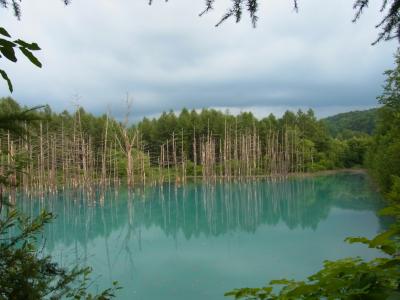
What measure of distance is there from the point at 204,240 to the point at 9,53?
1300 centimetres

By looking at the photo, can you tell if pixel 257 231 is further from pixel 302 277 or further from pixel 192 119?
pixel 192 119

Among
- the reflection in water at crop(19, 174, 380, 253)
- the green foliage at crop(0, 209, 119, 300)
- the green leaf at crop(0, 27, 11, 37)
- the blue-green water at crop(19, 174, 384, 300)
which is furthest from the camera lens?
the reflection in water at crop(19, 174, 380, 253)

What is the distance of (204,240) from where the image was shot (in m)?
13.4

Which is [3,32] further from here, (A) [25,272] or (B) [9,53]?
(A) [25,272]

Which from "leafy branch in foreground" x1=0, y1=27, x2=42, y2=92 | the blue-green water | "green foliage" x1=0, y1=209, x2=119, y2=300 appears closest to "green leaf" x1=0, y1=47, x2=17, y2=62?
"leafy branch in foreground" x1=0, y1=27, x2=42, y2=92

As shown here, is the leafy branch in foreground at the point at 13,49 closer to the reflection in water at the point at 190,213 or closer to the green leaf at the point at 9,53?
the green leaf at the point at 9,53

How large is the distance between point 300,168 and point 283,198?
25985 millimetres

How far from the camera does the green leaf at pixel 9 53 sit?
953 mm

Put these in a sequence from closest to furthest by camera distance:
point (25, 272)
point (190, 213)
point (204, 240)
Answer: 1. point (25, 272)
2. point (204, 240)
3. point (190, 213)

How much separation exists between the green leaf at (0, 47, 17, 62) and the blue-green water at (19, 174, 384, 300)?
6648mm

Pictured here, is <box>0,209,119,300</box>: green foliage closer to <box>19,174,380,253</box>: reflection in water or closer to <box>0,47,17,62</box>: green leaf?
<box>0,47,17,62</box>: green leaf

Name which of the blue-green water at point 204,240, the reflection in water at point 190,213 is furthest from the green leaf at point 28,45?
the reflection in water at point 190,213

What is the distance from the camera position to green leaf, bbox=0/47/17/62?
95cm

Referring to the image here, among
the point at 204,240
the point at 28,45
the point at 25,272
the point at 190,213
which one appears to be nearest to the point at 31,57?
the point at 28,45
